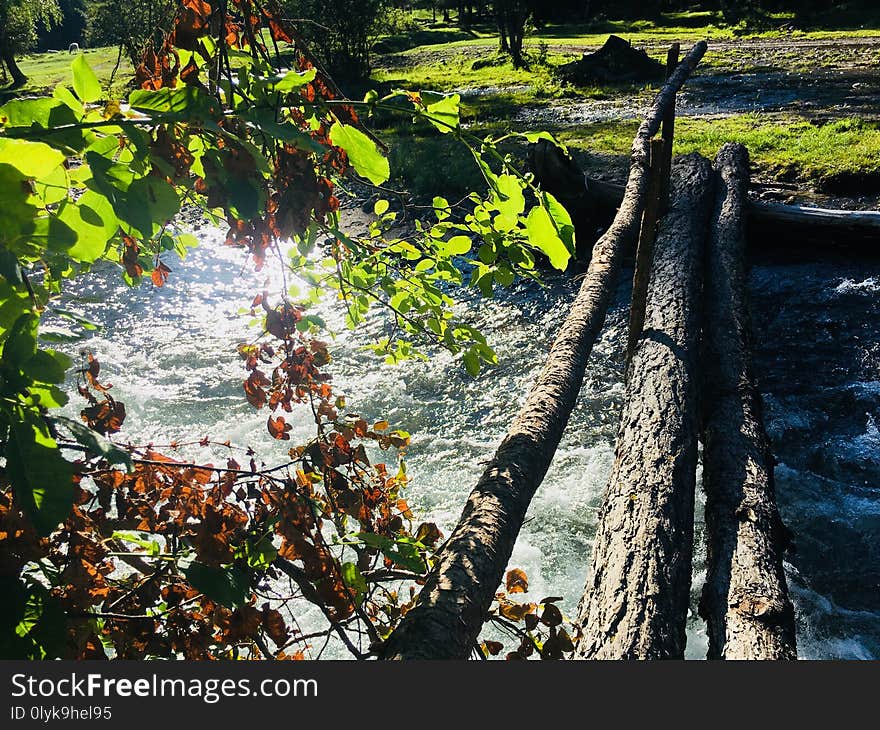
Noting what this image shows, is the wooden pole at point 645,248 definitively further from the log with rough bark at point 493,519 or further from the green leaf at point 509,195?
the green leaf at point 509,195

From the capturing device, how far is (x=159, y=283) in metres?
2.29

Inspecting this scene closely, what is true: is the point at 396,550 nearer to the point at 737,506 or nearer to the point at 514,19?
Result: the point at 737,506

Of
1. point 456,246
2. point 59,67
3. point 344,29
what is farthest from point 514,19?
point 59,67

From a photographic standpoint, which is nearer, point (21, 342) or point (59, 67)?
point (21, 342)

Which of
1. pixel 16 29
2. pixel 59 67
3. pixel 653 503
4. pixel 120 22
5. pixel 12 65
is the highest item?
pixel 59 67

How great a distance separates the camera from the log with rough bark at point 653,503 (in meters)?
2.51

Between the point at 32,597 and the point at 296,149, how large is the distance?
1.01 meters

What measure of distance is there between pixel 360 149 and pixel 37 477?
798mm

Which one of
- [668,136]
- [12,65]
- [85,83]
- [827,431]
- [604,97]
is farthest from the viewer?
[12,65]

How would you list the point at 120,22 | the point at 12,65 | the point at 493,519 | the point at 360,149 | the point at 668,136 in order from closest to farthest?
1. the point at 360,149
2. the point at 493,519
3. the point at 668,136
4. the point at 120,22
5. the point at 12,65

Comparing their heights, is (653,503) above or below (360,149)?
above

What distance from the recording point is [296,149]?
162 cm

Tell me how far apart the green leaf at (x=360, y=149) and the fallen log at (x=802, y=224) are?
655 centimetres

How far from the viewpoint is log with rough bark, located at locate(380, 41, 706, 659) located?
178 cm
